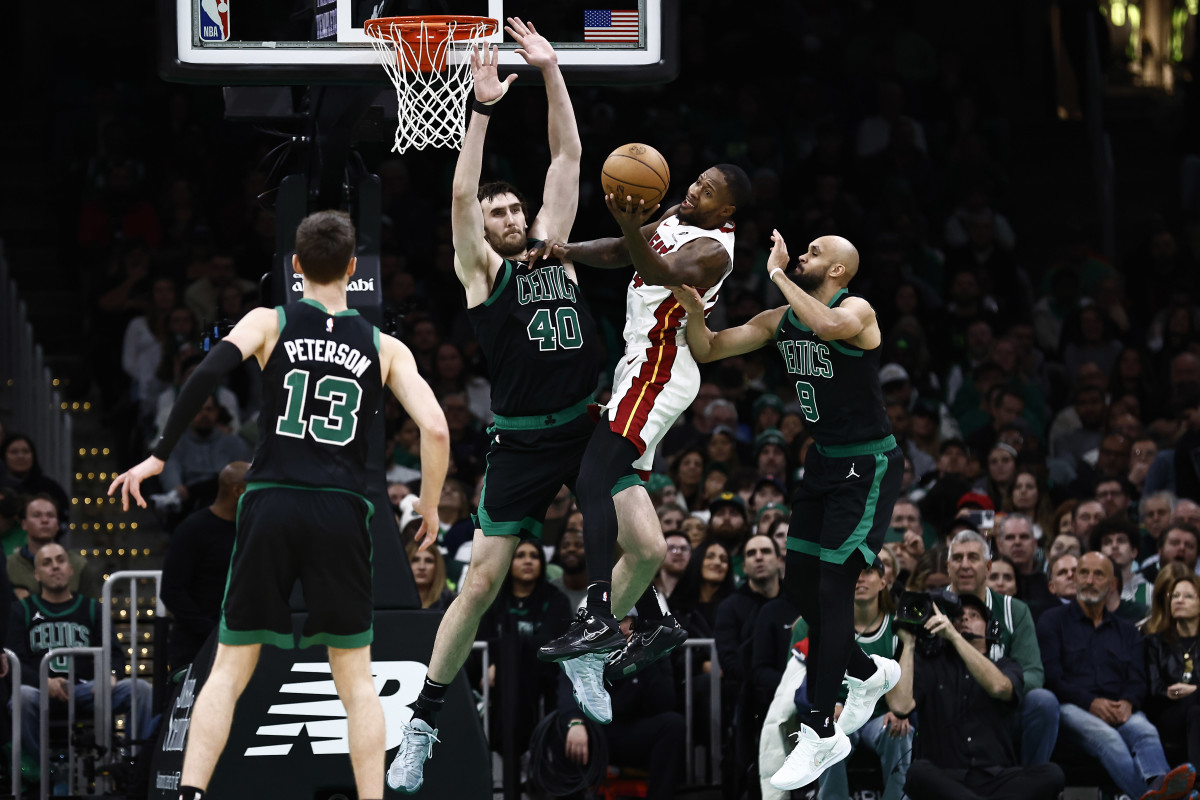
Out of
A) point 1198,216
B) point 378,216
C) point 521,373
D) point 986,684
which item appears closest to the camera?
point 521,373

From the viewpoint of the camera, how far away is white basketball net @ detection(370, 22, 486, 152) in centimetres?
948

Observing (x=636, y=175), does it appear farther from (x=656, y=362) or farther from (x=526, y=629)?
(x=526, y=629)

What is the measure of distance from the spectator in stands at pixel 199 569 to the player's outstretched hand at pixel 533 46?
3.54 m

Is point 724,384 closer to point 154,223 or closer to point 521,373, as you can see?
point 154,223

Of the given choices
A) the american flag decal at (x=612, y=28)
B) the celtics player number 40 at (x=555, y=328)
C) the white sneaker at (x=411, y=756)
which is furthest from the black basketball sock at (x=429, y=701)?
the american flag decal at (x=612, y=28)

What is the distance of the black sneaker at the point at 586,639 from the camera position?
8867 mm

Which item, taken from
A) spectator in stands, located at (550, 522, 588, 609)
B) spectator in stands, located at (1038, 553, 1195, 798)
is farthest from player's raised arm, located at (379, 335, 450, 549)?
spectator in stands, located at (1038, 553, 1195, 798)

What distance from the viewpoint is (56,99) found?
18859 mm

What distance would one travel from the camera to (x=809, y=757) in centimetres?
960

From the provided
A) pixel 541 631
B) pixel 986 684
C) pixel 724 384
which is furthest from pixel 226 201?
pixel 986 684

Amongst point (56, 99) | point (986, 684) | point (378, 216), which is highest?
point (56, 99)

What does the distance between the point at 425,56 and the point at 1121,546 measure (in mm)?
6612

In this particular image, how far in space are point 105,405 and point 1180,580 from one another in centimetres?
919

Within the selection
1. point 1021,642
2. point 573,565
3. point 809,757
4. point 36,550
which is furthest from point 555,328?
point 36,550
